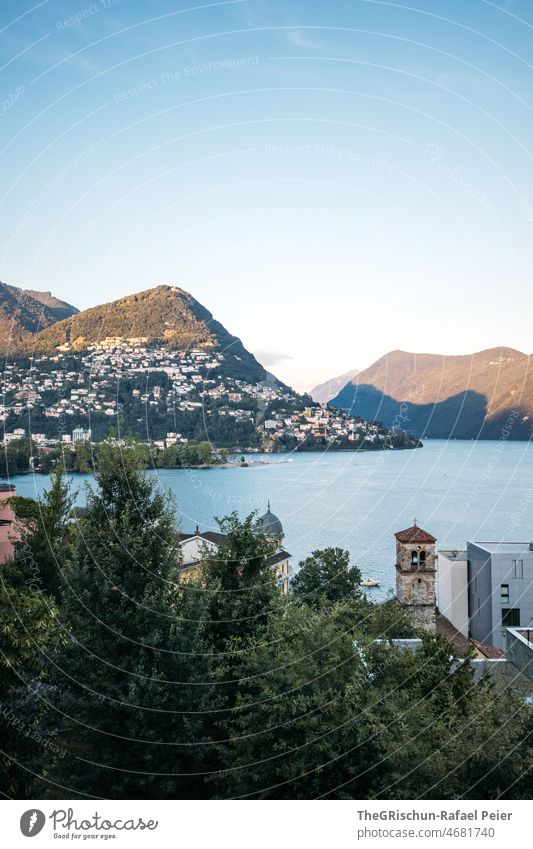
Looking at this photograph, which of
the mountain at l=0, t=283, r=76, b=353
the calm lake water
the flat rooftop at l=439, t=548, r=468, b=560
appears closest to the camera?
the flat rooftop at l=439, t=548, r=468, b=560

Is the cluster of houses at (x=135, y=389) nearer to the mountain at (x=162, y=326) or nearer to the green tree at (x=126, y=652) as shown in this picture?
the mountain at (x=162, y=326)

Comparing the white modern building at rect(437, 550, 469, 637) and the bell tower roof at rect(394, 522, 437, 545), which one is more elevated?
the bell tower roof at rect(394, 522, 437, 545)

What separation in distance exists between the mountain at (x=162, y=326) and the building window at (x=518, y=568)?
30.3 feet

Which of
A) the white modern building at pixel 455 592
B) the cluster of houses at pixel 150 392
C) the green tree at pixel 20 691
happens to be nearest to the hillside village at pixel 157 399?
the cluster of houses at pixel 150 392

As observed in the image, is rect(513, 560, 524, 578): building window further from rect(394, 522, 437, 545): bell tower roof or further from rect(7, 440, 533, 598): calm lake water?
rect(7, 440, 533, 598): calm lake water

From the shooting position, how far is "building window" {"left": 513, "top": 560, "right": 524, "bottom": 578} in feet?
55.4

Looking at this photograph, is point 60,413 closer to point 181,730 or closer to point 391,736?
point 181,730

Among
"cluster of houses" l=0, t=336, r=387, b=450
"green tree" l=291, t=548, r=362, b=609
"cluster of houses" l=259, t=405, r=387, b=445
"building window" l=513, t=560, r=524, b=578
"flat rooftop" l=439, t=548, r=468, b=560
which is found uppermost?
"cluster of houses" l=0, t=336, r=387, b=450

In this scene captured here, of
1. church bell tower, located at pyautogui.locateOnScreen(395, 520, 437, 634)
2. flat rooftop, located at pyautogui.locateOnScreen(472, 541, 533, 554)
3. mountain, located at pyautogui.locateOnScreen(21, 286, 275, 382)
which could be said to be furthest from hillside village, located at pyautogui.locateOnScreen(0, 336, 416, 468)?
flat rooftop, located at pyautogui.locateOnScreen(472, 541, 533, 554)

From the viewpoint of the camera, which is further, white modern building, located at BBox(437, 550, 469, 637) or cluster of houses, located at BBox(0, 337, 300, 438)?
cluster of houses, located at BBox(0, 337, 300, 438)

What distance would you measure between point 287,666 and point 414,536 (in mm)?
10305

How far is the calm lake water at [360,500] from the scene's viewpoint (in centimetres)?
3384

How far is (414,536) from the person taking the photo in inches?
655

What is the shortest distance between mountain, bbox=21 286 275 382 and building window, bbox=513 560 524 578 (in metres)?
9.23
